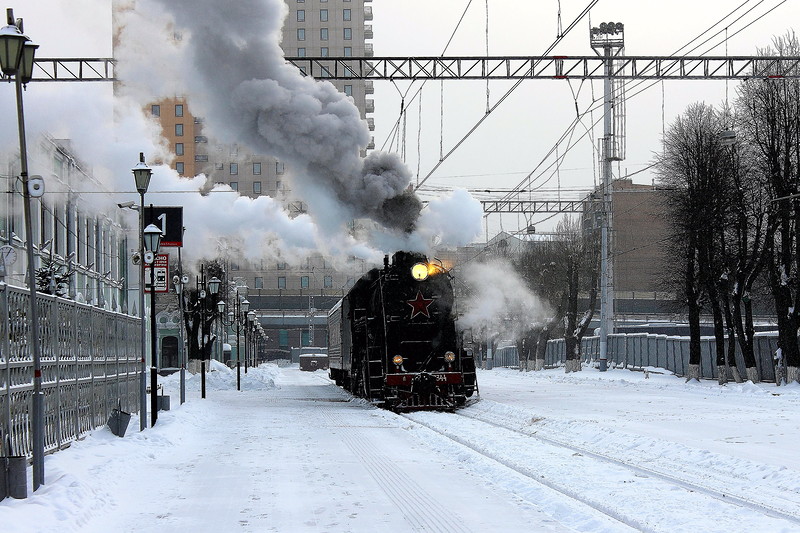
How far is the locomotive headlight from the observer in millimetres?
26391

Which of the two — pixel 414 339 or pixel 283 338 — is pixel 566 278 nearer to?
pixel 414 339

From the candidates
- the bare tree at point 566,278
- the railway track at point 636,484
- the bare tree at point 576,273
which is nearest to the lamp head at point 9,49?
the railway track at point 636,484

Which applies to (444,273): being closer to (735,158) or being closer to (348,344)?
(348,344)

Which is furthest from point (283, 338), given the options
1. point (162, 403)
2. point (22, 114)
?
point (22, 114)

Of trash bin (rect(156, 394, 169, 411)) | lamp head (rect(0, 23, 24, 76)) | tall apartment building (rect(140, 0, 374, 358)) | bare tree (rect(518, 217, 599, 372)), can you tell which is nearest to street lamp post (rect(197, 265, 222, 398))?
trash bin (rect(156, 394, 169, 411))

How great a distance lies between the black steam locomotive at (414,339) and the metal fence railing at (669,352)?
18.5m

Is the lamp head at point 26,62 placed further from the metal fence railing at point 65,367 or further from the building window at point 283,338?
the building window at point 283,338

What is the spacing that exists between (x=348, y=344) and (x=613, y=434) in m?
15.0

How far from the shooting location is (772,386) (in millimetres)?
37312

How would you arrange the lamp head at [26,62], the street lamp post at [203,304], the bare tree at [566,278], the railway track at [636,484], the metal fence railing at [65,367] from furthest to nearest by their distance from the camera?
the bare tree at [566,278]
the street lamp post at [203,304]
the metal fence railing at [65,367]
the lamp head at [26,62]
the railway track at [636,484]

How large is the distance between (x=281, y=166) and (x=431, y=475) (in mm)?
117042

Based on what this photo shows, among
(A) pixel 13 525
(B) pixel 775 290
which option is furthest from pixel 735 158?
(A) pixel 13 525

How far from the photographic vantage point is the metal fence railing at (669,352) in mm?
40781

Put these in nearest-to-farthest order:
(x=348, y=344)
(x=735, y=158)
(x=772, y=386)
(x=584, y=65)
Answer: (x=584, y=65)
(x=348, y=344)
(x=772, y=386)
(x=735, y=158)
